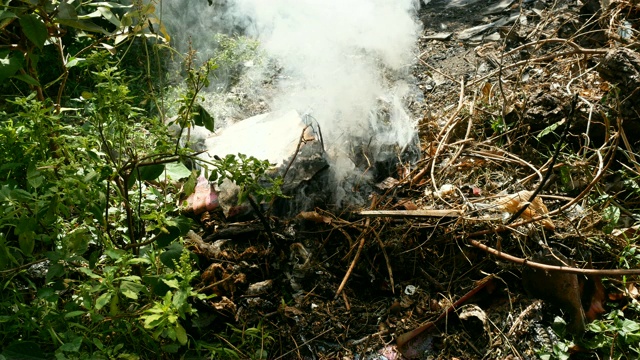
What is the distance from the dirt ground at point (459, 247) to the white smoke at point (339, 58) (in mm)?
307

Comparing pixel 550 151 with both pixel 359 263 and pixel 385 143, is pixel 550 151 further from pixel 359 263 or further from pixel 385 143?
pixel 359 263

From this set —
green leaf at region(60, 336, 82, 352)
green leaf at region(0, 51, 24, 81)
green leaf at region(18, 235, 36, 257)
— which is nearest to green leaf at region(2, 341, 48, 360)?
green leaf at region(60, 336, 82, 352)

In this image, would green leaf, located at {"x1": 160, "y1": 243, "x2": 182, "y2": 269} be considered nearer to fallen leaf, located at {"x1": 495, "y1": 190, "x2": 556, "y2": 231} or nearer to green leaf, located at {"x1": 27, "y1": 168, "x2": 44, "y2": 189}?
green leaf, located at {"x1": 27, "y1": 168, "x2": 44, "y2": 189}

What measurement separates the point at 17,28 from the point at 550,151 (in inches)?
108

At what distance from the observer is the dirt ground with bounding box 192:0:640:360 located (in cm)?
283

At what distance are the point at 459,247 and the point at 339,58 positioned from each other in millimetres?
1825

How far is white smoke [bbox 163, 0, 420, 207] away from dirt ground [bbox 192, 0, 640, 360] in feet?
1.01

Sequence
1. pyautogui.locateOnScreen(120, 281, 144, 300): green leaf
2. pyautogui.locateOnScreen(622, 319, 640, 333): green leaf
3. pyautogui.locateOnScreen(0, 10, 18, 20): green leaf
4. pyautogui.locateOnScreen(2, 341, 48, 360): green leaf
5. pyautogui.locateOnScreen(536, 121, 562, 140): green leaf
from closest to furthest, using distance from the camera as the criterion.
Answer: pyautogui.locateOnScreen(0, 10, 18, 20): green leaf → pyautogui.locateOnScreen(120, 281, 144, 300): green leaf → pyautogui.locateOnScreen(2, 341, 48, 360): green leaf → pyautogui.locateOnScreen(622, 319, 640, 333): green leaf → pyautogui.locateOnScreen(536, 121, 562, 140): green leaf

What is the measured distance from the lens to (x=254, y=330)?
8.82ft

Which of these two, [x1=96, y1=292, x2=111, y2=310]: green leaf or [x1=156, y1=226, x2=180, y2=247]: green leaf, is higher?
[x1=156, y1=226, x2=180, y2=247]: green leaf

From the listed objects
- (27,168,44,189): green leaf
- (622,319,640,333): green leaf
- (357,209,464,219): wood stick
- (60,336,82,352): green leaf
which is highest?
(27,168,44,189): green leaf

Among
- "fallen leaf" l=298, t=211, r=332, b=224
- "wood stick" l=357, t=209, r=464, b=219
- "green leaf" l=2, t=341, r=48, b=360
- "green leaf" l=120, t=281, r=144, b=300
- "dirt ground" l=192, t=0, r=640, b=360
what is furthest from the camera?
"fallen leaf" l=298, t=211, r=332, b=224

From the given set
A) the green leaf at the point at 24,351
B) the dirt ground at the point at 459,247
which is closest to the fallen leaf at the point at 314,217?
the dirt ground at the point at 459,247

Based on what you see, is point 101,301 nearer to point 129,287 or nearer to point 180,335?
point 129,287
